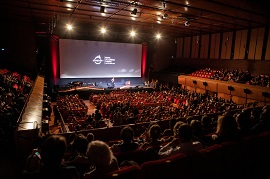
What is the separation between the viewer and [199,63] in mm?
19422

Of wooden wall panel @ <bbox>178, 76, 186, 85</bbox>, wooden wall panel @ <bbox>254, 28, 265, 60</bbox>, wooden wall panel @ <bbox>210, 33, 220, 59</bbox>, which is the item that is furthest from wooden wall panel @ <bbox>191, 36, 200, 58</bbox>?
wooden wall panel @ <bbox>254, 28, 265, 60</bbox>

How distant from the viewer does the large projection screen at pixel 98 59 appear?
17484 millimetres

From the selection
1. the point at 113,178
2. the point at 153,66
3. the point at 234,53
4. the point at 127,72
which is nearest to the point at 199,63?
the point at 234,53

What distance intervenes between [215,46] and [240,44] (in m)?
2.52

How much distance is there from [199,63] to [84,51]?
11.7m

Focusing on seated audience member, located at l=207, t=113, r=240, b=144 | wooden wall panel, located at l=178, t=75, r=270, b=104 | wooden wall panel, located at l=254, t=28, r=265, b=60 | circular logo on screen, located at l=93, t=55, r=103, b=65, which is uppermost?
wooden wall panel, located at l=254, t=28, r=265, b=60

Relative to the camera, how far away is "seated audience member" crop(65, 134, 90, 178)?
2.53 meters

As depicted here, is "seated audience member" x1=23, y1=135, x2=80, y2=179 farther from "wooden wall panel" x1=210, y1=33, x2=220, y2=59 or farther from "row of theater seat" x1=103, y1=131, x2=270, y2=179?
"wooden wall panel" x1=210, y1=33, x2=220, y2=59

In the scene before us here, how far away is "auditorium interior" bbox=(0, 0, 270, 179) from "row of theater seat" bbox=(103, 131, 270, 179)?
0.7 inches

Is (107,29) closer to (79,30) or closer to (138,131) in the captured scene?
(79,30)

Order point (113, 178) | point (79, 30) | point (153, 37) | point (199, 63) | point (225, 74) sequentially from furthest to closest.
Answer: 1. point (153, 37)
2. point (199, 63)
3. point (79, 30)
4. point (225, 74)
5. point (113, 178)

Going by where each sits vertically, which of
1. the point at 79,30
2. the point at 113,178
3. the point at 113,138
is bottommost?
the point at 113,138

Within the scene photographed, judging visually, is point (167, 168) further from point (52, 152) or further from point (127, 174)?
point (52, 152)

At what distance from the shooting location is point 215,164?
2871 mm
